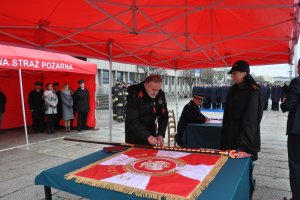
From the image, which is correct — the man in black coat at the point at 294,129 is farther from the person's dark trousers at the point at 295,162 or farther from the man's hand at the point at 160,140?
the man's hand at the point at 160,140

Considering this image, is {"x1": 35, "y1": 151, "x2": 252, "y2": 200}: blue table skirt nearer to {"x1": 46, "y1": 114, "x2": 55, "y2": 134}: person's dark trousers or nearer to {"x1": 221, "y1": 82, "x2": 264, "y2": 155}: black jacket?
{"x1": 221, "y1": 82, "x2": 264, "y2": 155}: black jacket

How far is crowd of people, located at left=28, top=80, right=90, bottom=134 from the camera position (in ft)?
27.6

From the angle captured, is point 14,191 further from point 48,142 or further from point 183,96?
point 183,96

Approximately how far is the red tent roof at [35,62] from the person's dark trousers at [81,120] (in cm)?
158

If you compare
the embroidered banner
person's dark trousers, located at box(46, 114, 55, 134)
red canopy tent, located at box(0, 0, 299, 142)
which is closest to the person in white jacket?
person's dark trousers, located at box(46, 114, 55, 134)

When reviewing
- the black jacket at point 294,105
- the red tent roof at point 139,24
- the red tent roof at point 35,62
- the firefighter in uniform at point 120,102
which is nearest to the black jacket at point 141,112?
the red tent roof at point 139,24

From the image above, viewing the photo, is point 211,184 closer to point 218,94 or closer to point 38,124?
point 38,124

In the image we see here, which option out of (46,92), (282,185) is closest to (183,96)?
(46,92)

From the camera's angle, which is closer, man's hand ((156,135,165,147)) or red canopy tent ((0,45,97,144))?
man's hand ((156,135,165,147))

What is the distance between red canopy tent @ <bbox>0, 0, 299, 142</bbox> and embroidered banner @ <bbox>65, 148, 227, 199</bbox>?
5.90 ft

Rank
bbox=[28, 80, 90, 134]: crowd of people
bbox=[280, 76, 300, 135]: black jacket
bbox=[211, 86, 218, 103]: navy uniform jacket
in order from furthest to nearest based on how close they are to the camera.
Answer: bbox=[211, 86, 218, 103]: navy uniform jacket
bbox=[28, 80, 90, 134]: crowd of people
bbox=[280, 76, 300, 135]: black jacket

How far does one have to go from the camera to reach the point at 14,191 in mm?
3691

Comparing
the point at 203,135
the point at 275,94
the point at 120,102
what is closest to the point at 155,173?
the point at 203,135

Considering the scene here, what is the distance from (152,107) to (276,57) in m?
4.74
